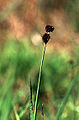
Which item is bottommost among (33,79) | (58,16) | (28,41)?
A: (33,79)

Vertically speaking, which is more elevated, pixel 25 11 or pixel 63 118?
pixel 25 11

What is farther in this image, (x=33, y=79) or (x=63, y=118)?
(x=33, y=79)

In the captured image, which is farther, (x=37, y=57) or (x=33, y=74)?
(x=37, y=57)

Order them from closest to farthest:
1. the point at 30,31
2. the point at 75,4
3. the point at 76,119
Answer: the point at 76,119 → the point at 75,4 → the point at 30,31

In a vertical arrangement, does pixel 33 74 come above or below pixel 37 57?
below

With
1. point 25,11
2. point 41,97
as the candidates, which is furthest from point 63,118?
point 25,11

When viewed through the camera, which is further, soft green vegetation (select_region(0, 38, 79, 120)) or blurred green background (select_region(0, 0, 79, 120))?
soft green vegetation (select_region(0, 38, 79, 120))

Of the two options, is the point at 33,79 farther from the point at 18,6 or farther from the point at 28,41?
the point at 18,6

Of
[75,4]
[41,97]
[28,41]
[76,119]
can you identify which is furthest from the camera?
[75,4]
